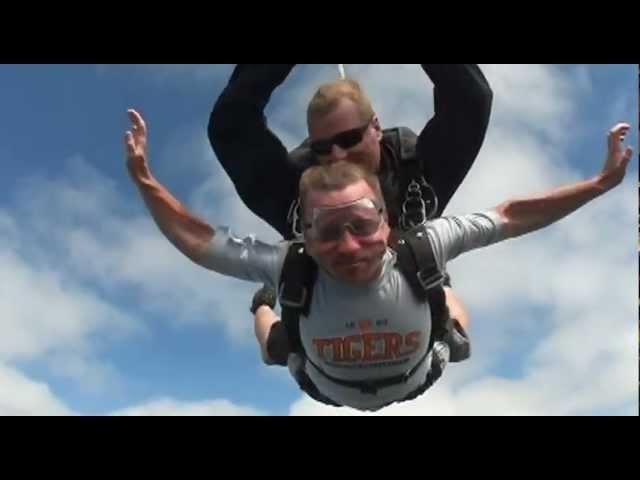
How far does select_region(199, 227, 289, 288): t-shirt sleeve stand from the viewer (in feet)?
12.8

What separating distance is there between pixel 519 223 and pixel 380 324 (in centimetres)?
96

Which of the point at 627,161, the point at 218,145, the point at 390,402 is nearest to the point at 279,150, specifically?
the point at 218,145

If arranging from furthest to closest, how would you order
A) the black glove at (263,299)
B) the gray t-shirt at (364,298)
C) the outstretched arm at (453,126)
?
the black glove at (263,299) → the outstretched arm at (453,126) → the gray t-shirt at (364,298)

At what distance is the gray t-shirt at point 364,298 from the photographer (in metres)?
3.87

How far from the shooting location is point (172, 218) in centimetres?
389

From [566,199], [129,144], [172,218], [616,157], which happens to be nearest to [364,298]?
[172,218]

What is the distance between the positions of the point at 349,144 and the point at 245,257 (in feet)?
2.93

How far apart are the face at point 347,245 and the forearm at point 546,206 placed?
0.75 m

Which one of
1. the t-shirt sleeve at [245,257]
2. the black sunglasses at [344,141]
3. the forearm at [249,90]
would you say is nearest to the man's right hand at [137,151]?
the t-shirt sleeve at [245,257]

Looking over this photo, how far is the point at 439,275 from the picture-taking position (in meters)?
3.84

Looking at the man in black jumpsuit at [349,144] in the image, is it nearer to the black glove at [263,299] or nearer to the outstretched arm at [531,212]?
the outstretched arm at [531,212]
